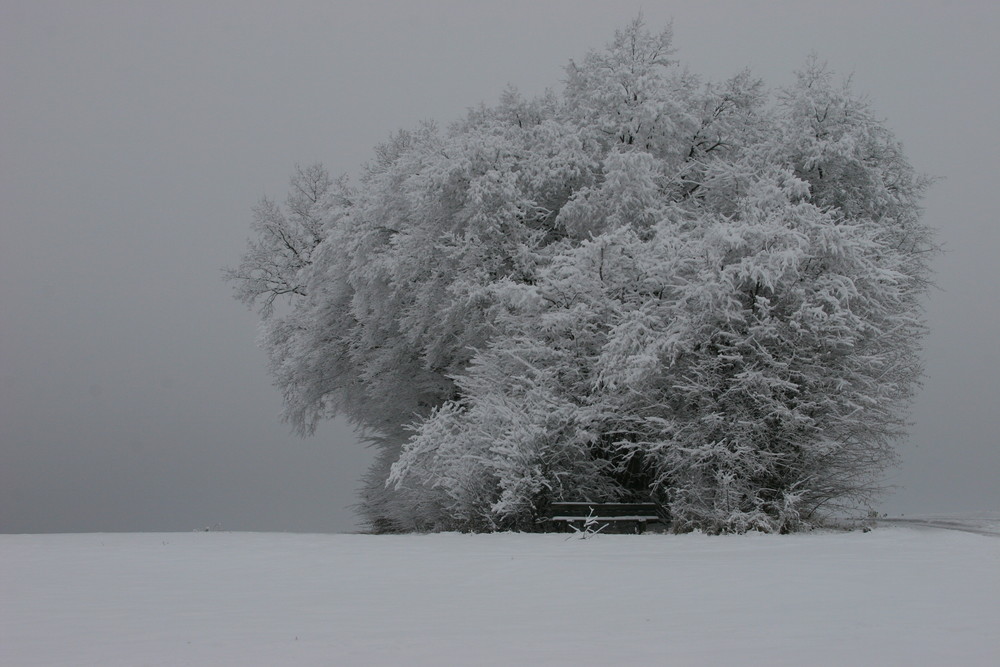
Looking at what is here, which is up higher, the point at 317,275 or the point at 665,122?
the point at 665,122

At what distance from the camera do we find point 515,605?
859 centimetres

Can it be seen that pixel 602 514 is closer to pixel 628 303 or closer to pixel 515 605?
pixel 628 303

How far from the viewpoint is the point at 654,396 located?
19.3 metres

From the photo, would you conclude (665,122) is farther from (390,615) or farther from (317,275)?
(390,615)

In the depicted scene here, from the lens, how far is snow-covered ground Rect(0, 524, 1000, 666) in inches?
248

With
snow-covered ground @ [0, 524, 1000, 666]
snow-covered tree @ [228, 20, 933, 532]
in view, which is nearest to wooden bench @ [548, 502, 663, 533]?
snow-covered tree @ [228, 20, 933, 532]

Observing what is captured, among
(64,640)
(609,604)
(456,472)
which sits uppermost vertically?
(456,472)

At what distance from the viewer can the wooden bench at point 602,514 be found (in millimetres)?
18750

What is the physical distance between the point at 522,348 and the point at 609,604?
1253 cm

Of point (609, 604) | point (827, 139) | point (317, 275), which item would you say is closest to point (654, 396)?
point (827, 139)

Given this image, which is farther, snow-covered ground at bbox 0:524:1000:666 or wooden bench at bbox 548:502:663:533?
wooden bench at bbox 548:502:663:533

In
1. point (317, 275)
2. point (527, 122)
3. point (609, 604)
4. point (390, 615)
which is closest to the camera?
point (390, 615)

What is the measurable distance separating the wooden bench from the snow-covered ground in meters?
3.79

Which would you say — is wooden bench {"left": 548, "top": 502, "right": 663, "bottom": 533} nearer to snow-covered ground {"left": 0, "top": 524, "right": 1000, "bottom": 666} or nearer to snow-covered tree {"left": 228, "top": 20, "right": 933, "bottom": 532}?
snow-covered tree {"left": 228, "top": 20, "right": 933, "bottom": 532}
